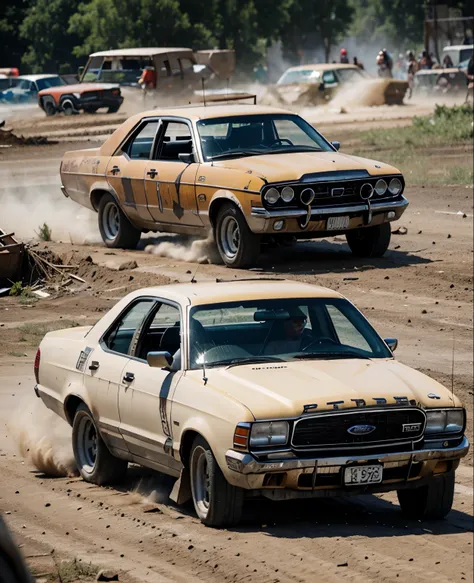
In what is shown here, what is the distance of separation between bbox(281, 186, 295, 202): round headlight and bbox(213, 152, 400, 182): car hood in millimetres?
106

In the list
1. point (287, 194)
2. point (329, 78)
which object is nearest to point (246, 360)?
point (287, 194)

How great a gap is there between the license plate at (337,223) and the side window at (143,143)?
99.3 inches

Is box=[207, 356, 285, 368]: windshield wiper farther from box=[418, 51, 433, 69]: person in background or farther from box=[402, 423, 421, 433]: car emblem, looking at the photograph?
box=[418, 51, 433, 69]: person in background

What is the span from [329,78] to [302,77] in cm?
109

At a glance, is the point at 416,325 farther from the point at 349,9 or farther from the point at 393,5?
the point at 393,5

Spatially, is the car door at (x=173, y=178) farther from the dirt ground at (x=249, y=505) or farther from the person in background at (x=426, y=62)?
the person in background at (x=426, y=62)

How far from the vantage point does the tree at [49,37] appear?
63156mm

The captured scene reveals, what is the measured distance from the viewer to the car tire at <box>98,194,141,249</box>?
54.2ft

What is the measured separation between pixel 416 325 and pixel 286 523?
20.0 feet

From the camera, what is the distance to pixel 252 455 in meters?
7.02

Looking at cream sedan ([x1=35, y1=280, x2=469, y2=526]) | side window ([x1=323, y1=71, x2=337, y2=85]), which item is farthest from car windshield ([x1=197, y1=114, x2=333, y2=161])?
side window ([x1=323, y1=71, x2=337, y2=85])

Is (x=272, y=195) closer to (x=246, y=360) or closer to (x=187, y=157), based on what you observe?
(x=187, y=157)

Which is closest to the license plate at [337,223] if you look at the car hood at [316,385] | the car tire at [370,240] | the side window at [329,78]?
the car tire at [370,240]

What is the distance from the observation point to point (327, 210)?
14.8m
